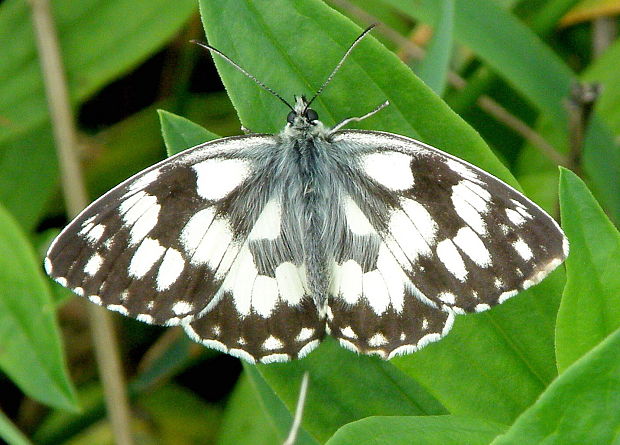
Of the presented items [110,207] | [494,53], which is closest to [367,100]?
[110,207]

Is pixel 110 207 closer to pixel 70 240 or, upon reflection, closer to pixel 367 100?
pixel 70 240

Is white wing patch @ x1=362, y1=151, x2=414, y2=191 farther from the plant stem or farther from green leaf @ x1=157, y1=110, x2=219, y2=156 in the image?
the plant stem

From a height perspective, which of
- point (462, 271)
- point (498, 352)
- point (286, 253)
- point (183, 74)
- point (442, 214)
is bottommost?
point (498, 352)

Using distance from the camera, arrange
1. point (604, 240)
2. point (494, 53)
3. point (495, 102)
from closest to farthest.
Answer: point (604, 240), point (494, 53), point (495, 102)

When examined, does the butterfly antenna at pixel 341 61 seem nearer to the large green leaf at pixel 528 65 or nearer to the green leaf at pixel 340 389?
the green leaf at pixel 340 389

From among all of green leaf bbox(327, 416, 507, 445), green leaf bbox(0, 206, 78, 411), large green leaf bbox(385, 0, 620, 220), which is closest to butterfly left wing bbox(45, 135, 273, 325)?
green leaf bbox(0, 206, 78, 411)

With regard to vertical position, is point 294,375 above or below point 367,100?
below

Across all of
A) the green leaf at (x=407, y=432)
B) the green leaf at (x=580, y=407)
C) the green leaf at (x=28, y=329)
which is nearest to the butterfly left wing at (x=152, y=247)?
the green leaf at (x=28, y=329)
